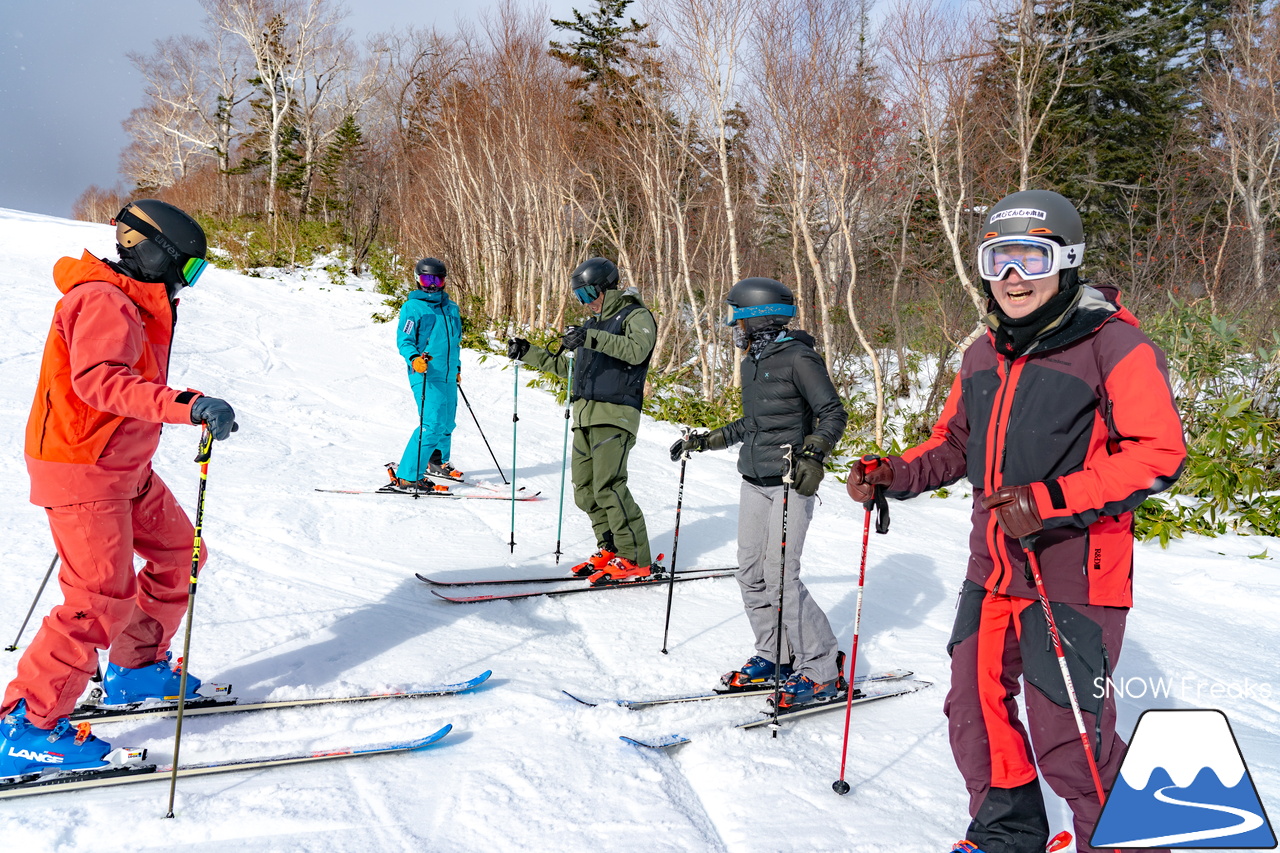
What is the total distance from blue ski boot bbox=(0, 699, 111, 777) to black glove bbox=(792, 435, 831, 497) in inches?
104

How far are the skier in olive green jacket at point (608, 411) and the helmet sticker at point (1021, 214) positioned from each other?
105 inches

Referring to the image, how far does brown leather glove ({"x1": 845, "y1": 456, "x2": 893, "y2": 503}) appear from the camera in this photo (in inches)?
91.4

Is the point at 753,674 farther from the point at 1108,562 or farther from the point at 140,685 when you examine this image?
the point at 140,685

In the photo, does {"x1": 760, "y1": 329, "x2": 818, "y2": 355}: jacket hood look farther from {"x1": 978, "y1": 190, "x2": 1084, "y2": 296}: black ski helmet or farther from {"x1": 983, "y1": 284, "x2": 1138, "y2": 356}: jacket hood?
{"x1": 983, "y1": 284, "x2": 1138, "y2": 356}: jacket hood

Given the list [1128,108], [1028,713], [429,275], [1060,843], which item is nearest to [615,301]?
[429,275]

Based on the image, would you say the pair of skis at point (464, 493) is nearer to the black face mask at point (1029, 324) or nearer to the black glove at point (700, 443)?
the black glove at point (700, 443)

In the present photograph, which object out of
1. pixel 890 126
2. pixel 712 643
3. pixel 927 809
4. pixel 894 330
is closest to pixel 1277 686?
pixel 927 809

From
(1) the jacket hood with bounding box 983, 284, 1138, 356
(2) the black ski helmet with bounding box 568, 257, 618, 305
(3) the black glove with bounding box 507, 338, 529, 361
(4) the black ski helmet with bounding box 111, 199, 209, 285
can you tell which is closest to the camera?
(1) the jacket hood with bounding box 983, 284, 1138, 356

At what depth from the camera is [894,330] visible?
15062 millimetres

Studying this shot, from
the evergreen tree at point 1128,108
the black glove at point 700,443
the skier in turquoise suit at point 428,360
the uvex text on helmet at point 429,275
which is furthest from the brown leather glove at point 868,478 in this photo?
the evergreen tree at point 1128,108

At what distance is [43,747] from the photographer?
91.5 inches

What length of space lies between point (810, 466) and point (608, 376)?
205 centimetres

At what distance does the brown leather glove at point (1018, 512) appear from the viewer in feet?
5.96

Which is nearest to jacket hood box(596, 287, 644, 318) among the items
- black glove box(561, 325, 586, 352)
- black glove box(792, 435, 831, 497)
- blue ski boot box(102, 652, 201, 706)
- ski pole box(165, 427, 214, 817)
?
black glove box(561, 325, 586, 352)
